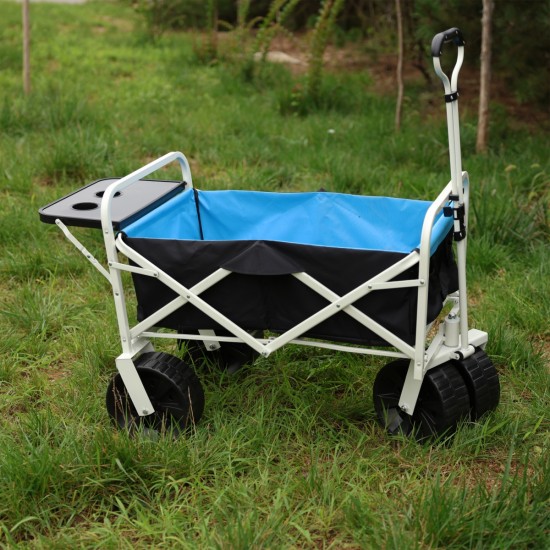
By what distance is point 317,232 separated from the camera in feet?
10.5

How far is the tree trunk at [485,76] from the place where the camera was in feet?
16.4

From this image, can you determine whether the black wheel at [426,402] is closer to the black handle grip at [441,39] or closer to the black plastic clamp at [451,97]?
the black plastic clamp at [451,97]

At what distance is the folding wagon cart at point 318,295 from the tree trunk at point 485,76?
244 centimetres

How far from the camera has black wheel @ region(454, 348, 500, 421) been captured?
9.15 ft

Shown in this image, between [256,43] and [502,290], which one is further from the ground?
[256,43]

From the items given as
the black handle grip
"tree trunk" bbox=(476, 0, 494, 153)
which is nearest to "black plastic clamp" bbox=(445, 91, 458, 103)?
the black handle grip

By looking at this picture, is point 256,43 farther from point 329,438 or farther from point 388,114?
point 329,438

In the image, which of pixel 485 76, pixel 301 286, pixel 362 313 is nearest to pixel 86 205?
pixel 301 286

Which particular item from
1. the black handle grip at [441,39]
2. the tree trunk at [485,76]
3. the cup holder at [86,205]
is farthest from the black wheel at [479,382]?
the tree trunk at [485,76]

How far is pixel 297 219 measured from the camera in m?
3.19

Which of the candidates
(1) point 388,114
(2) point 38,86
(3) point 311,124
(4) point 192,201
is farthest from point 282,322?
(2) point 38,86

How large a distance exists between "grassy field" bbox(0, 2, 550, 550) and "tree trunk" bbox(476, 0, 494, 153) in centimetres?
12

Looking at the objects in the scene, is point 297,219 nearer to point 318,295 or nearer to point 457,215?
point 318,295

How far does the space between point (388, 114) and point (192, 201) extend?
11.7ft
